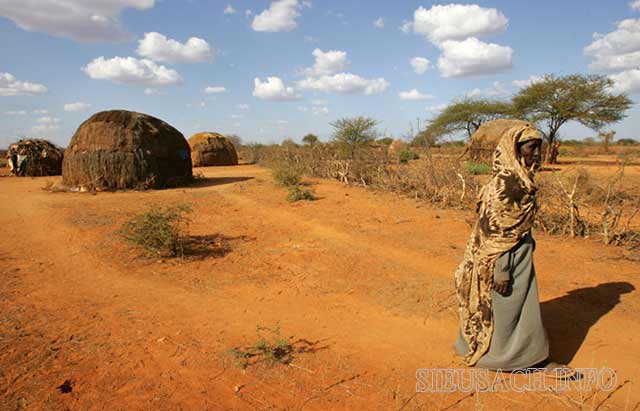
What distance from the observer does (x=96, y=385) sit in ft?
8.58

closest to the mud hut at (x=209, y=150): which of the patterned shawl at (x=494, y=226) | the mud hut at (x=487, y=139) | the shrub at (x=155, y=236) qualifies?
the mud hut at (x=487, y=139)

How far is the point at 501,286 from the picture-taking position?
2584 mm

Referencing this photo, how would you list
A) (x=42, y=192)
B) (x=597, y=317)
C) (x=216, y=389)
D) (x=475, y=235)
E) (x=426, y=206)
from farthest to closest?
(x=42, y=192), (x=426, y=206), (x=597, y=317), (x=475, y=235), (x=216, y=389)

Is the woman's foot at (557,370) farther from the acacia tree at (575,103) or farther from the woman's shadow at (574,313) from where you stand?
the acacia tree at (575,103)

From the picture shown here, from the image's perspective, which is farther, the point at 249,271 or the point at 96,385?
the point at 249,271

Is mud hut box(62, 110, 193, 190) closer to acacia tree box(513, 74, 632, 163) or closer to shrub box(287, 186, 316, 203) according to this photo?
shrub box(287, 186, 316, 203)

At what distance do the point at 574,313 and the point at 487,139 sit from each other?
43.4ft

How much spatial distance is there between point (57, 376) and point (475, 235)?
10.1 feet

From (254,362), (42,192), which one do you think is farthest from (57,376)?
(42,192)

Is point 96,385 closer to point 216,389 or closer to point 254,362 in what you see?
point 216,389

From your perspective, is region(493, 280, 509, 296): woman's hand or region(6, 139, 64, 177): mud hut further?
region(6, 139, 64, 177): mud hut

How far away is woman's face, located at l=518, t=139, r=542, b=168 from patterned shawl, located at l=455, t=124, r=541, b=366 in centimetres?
3

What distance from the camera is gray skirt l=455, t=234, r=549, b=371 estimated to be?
2600 mm

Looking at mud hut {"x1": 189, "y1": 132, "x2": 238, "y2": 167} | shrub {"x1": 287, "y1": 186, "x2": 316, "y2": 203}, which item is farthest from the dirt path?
mud hut {"x1": 189, "y1": 132, "x2": 238, "y2": 167}
